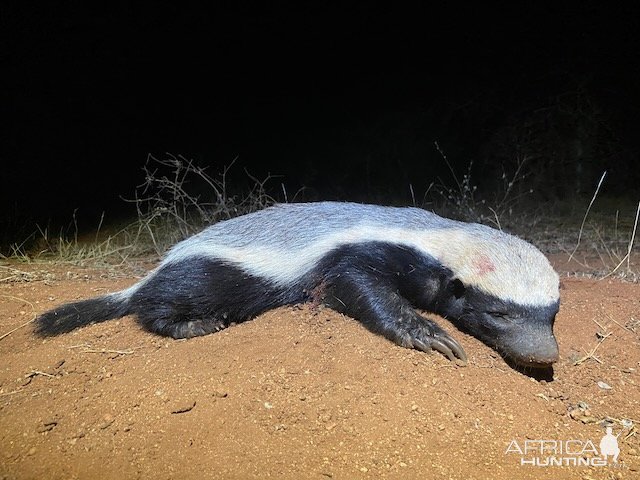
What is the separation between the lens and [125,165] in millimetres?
9328

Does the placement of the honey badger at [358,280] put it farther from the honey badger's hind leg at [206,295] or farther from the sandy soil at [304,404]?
the sandy soil at [304,404]

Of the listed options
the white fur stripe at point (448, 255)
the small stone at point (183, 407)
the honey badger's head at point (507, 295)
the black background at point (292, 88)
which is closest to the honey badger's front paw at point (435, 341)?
the honey badger's head at point (507, 295)

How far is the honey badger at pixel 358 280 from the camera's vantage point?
2914 millimetres

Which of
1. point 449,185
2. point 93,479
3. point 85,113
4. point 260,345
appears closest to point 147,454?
point 93,479

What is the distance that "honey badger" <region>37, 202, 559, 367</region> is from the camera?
2.91 meters

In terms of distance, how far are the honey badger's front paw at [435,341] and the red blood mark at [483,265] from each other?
434 millimetres

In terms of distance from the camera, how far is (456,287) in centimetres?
320

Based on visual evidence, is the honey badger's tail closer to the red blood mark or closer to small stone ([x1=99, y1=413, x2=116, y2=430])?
small stone ([x1=99, y1=413, x2=116, y2=430])

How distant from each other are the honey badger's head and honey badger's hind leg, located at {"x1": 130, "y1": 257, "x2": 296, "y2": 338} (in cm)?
120

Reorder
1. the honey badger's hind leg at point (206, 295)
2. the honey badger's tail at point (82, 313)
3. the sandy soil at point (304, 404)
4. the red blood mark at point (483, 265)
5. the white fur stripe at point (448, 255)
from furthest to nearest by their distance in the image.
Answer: the honey badger's hind leg at point (206, 295) < the honey badger's tail at point (82, 313) < the red blood mark at point (483, 265) < the white fur stripe at point (448, 255) < the sandy soil at point (304, 404)

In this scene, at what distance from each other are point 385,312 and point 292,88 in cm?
818

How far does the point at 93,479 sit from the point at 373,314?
1.78 meters

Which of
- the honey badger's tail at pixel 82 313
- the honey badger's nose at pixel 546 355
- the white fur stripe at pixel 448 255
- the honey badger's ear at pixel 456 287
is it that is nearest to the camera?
the honey badger's nose at pixel 546 355

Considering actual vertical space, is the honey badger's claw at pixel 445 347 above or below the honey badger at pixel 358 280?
below
